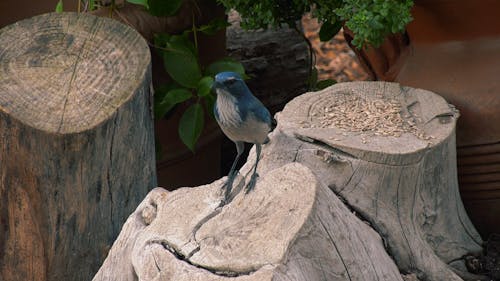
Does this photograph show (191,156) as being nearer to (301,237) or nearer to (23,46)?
(23,46)

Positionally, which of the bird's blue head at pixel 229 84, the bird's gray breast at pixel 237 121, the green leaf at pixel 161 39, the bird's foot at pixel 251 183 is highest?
the bird's blue head at pixel 229 84

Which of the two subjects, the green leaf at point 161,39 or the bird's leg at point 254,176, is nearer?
the bird's leg at point 254,176

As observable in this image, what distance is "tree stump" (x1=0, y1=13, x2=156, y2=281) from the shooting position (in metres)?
2.44

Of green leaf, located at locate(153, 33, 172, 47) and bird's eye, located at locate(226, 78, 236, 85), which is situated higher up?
bird's eye, located at locate(226, 78, 236, 85)

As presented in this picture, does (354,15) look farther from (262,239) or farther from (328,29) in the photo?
(262,239)

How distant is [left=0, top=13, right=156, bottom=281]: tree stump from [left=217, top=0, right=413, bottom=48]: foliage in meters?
0.65

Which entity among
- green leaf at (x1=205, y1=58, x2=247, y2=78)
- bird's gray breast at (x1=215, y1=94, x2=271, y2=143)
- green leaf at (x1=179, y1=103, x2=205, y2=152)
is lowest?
green leaf at (x1=179, y1=103, x2=205, y2=152)

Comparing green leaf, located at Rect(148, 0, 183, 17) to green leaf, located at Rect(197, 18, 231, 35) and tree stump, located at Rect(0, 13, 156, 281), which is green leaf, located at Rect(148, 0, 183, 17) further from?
tree stump, located at Rect(0, 13, 156, 281)

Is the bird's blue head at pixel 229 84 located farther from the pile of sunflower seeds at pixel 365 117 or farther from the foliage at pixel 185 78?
the foliage at pixel 185 78

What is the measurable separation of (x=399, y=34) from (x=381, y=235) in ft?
3.36

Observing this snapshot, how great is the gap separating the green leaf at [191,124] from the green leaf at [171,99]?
7 cm

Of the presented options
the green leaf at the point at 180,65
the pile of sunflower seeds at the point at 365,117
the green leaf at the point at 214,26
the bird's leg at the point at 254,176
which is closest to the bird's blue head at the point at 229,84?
the bird's leg at the point at 254,176

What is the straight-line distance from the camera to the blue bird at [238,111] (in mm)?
2051

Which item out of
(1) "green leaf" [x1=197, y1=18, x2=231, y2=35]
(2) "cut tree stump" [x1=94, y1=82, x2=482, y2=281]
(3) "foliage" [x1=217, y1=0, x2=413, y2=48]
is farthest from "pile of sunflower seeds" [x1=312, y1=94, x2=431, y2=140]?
(1) "green leaf" [x1=197, y1=18, x2=231, y2=35]
